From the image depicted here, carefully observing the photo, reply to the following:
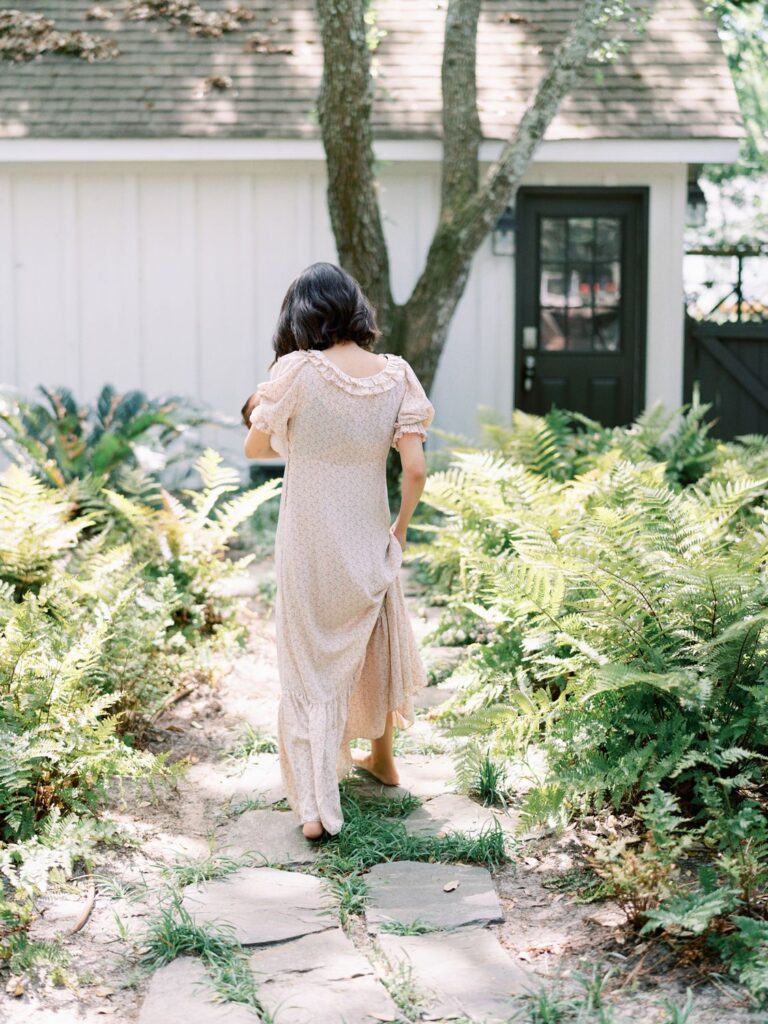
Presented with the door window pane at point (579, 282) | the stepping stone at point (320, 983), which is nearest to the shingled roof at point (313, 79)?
the door window pane at point (579, 282)

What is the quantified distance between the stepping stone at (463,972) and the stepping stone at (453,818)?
0.68 m

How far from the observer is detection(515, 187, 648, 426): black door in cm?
1055

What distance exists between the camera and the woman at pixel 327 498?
3.95 meters

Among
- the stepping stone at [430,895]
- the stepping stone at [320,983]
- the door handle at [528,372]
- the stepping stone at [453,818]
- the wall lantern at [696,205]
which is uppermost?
the wall lantern at [696,205]

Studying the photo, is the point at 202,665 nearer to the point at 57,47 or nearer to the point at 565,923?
the point at 565,923

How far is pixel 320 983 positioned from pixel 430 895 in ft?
1.95

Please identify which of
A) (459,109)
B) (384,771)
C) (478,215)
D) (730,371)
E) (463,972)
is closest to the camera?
(463,972)

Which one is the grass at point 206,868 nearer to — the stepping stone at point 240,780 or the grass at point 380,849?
the grass at point 380,849

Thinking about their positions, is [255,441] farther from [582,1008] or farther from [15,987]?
[582,1008]

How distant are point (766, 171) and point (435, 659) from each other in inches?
673

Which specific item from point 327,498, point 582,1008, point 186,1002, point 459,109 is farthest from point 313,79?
point 582,1008

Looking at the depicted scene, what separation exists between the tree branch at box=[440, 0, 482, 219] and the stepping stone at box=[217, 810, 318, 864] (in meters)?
6.04

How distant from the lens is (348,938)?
3.33 m

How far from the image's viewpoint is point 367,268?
8.83 metres
